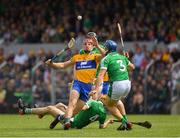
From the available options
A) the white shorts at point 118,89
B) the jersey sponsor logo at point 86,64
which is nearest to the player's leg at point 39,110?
the jersey sponsor logo at point 86,64

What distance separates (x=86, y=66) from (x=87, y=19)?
15.8 metres

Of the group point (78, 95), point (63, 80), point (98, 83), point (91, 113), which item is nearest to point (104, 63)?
point (98, 83)

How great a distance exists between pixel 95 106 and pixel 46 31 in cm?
1800

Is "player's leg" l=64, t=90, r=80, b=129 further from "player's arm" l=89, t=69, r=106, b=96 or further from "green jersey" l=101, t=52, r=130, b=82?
"green jersey" l=101, t=52, r=130, b=82

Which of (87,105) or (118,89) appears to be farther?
(118,89)

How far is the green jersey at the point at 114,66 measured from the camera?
709 inches

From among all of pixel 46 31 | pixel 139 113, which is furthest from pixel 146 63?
pixel 46 31

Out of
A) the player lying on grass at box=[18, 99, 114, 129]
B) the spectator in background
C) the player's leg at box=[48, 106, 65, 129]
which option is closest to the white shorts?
the player lying on grass at box=[18, 99, 114, 129]

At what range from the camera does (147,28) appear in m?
33.5

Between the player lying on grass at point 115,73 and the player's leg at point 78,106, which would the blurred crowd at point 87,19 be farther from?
the player lying on grass at point 115,73

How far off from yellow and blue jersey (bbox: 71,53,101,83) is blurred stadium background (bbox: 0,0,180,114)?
10080 mm

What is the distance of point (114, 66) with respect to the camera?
18.1 meters

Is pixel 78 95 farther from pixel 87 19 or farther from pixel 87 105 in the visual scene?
pixel 87 19

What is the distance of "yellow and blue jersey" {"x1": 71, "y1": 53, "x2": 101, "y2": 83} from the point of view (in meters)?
19.0
